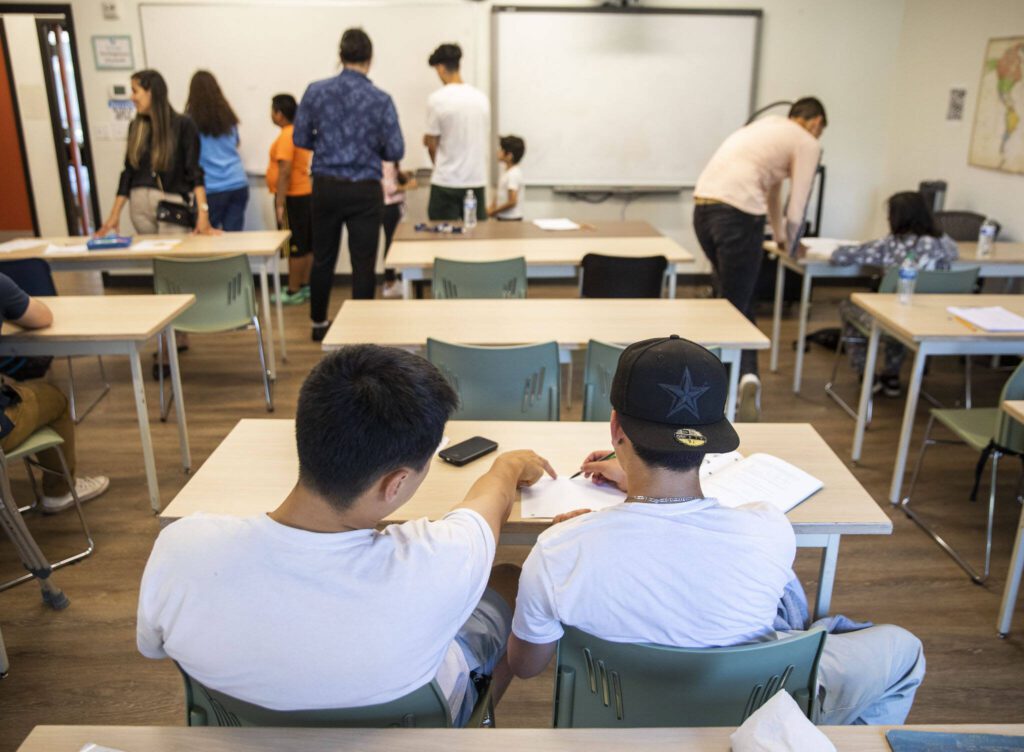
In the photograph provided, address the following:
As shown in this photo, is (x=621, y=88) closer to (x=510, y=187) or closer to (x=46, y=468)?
(x=510, y=187)

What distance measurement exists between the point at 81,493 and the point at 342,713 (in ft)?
8.69

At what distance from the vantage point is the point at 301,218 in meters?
6.32

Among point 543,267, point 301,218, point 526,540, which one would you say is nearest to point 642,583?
point 526,540

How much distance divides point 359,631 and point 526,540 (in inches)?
28.7

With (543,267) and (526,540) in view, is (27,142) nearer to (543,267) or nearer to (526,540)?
(543,267)

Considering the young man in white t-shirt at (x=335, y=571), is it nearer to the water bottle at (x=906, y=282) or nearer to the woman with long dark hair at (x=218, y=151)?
the water bottle at (x=906, y=282)

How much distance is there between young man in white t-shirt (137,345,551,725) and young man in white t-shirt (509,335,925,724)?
0.15 metres

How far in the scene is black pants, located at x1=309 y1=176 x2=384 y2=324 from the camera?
193 inches

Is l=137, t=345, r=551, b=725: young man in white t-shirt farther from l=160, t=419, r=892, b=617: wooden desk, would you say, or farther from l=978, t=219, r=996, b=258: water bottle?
l=978, t=219, r=996, b=258: water bottle

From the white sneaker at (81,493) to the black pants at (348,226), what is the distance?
2015 mm

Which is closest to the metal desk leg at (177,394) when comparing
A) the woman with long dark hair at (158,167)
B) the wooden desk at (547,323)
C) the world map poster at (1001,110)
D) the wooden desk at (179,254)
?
the wooden desk at (547,323)

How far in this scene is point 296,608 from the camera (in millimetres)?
1120

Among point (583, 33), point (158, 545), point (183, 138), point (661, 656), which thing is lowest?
point (661, 656)

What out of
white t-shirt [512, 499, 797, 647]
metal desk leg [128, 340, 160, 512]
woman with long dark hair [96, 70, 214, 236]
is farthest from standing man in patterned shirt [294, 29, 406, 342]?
white t-shirt [512, 499, 797, 647]
